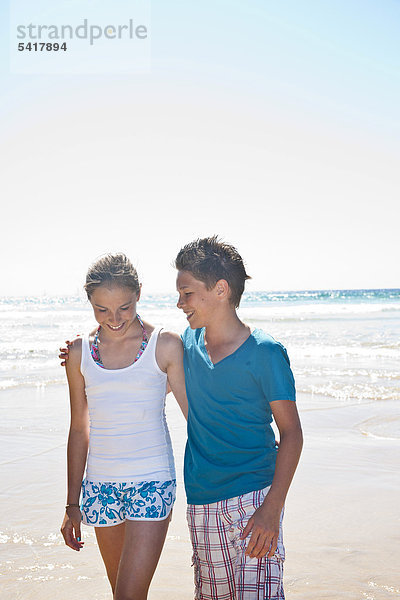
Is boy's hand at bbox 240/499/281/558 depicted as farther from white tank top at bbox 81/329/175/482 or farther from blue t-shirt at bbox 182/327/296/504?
white tank top at bbox 81/329/175/482

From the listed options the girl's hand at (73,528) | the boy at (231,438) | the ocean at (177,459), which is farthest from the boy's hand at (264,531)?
the ocean at (177,459)

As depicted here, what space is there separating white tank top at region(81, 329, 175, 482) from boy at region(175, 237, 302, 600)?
6.3 inches

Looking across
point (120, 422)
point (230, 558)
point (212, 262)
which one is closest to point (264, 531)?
point (230, 558)

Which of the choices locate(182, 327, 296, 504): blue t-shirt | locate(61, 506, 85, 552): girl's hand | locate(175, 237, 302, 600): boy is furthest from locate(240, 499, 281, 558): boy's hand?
locate(61, 506, 85, 552): girl's hand

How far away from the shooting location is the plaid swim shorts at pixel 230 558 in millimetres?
2352

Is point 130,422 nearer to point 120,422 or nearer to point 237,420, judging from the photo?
point 120,422

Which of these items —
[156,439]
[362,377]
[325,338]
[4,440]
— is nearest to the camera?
[156,439]

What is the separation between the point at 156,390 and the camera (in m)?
2.77

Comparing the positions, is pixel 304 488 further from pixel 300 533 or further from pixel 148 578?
pixel 148 578

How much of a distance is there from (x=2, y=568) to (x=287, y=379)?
2.81m

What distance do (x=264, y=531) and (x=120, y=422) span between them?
803 millimetres

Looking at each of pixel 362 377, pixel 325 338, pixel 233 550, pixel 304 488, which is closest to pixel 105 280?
pixel 233 550

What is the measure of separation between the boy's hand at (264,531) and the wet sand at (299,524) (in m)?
1.70

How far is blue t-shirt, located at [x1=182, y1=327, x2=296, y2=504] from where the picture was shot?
2.46 m
